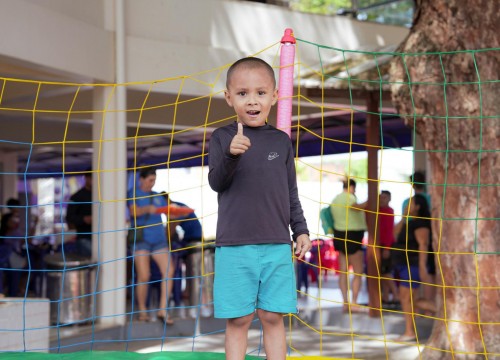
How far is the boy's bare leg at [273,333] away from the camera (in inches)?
134

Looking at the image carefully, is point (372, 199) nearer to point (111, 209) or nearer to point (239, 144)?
point (111, 209)

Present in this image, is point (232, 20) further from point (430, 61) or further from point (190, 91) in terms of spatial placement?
point (430, 61)

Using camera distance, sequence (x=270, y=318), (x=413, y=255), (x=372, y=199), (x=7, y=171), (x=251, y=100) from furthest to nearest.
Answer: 1. (x=7, y=171)
2. (x=372, y=199)
3. (x=413, y=255)
4. (x=270, y=318)
5. (x=251, y=100)

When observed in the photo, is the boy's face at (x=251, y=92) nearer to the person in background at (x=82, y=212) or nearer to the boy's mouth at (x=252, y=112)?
the boy's mouth at (x=252, y=112)

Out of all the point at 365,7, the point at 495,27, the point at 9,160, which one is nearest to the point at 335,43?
the point at 365,7

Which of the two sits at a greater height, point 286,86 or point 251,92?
point 286,86

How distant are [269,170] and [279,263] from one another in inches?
13.9

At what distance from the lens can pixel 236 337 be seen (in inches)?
133

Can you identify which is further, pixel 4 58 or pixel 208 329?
pixel 208 329

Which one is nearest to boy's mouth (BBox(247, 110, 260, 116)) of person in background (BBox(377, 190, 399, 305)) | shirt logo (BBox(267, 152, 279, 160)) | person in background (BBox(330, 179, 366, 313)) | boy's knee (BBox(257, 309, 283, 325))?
shirt logo (BBox(267, 152, 279, 160))

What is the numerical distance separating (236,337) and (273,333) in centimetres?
15

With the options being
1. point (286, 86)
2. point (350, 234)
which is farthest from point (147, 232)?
point (286, 86)

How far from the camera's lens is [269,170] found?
3352 millimetres

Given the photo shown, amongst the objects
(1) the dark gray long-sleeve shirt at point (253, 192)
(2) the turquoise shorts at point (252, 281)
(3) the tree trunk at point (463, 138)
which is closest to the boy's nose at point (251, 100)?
(1) the dark gray long-sleeve shirt at point (253, 192)
